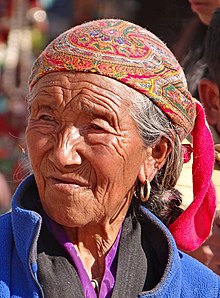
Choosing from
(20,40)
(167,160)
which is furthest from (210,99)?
(20,40)

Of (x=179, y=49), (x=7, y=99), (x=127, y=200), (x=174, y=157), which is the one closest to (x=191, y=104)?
(x=174, y=157)

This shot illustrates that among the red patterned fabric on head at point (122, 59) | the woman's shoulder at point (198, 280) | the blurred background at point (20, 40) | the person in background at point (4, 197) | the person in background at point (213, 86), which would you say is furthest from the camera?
the blurred background at point (20, 40)

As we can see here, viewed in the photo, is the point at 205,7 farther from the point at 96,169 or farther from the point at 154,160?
the point at 96,169

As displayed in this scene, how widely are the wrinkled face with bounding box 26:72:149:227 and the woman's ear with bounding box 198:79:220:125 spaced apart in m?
1.16

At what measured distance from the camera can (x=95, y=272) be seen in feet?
8.78

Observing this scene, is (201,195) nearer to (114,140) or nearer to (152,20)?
(114,140)

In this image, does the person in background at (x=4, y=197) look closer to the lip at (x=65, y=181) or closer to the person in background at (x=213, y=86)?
the person in background at (x=213, y=86)

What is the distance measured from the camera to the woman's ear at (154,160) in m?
2.75

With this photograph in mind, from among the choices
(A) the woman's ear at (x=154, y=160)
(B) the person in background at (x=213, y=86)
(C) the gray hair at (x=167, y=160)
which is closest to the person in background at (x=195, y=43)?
(B) the person in background at (x=213, y=86)

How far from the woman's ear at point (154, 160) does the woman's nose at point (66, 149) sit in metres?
0.27

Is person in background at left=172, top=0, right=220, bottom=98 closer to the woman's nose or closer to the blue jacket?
the blue jacket

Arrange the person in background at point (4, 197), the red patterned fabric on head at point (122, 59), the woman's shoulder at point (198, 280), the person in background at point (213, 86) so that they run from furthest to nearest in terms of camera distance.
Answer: the person in background at point (4, 197), the person in background at point (213, 86), the woman's shoulder at point (198, 280), the red patterned fabric on head at point (122, 59)

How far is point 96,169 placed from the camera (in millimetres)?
2564

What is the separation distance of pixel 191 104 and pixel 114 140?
1.14 ft
